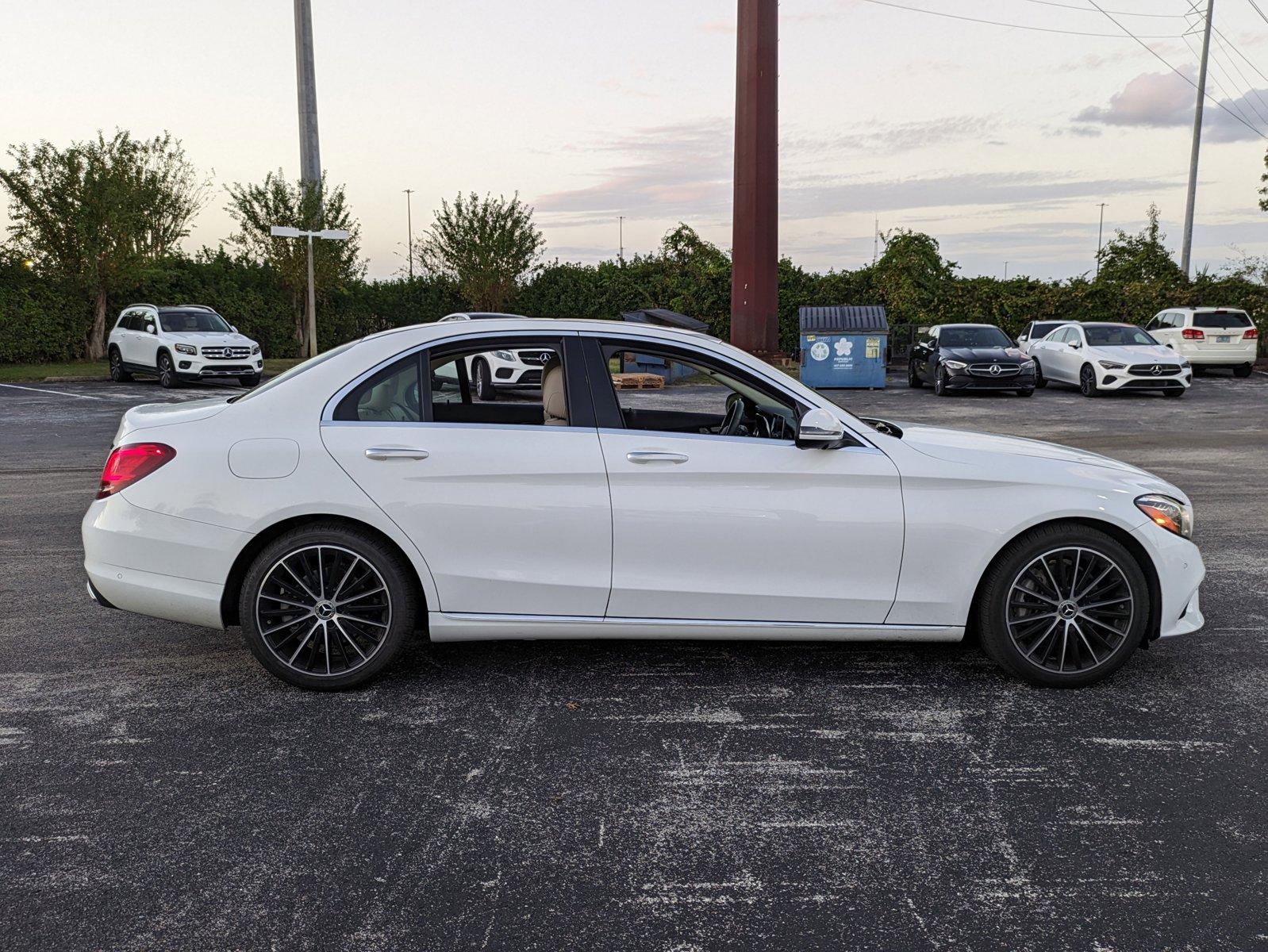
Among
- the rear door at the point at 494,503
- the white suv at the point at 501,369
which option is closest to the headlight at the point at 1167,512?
the rear door at the point at 494,503

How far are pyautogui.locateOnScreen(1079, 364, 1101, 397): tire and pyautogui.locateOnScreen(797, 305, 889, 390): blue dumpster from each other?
13.7 feet

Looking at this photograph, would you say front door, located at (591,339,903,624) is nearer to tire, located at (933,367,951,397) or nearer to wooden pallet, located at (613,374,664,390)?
tire, located at (933,367,951,397)

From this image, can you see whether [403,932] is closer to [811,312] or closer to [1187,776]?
[1187,776]

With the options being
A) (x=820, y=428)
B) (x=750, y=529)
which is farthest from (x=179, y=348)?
(x=820, y=428)

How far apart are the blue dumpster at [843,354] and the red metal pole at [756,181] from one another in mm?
3222

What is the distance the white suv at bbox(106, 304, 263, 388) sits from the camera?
24.0 meters

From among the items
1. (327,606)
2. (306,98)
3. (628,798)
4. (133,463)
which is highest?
(306,98)

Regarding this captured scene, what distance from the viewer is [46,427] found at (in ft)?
54.4

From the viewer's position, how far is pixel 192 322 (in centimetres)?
2519

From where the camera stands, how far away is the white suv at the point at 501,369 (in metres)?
5.60

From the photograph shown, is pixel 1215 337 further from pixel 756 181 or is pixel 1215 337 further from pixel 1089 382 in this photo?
pixel 756 181

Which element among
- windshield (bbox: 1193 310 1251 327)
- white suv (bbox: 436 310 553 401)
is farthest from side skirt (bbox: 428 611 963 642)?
windshield (bbox: 1193 310 1251 327)

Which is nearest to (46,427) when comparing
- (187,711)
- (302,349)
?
(187,711)

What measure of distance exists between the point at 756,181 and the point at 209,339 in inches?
534
